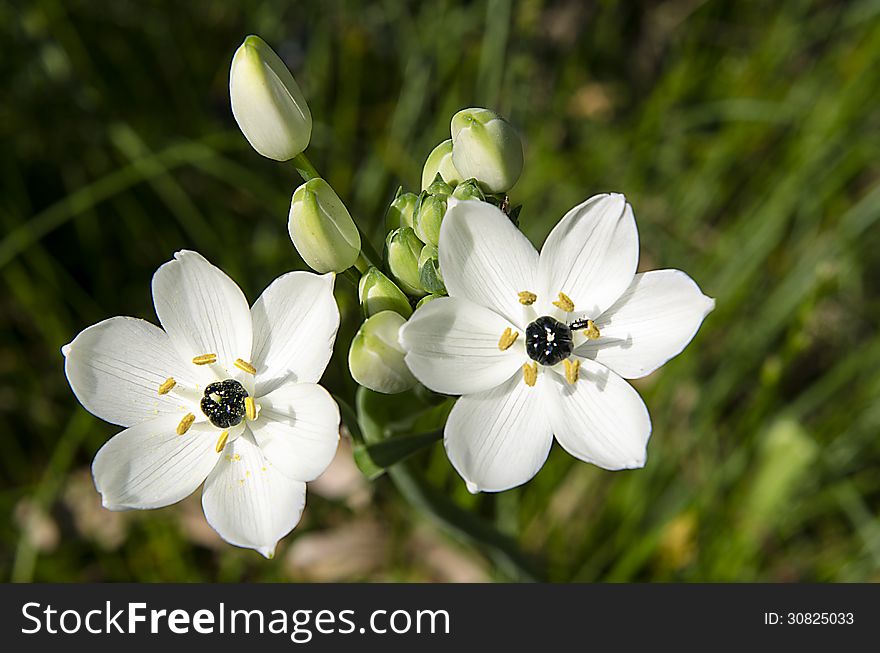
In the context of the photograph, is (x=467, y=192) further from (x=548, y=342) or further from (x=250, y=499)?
(x=250, y=499)

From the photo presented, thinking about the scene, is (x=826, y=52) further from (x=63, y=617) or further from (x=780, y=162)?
(x=63, y=617)

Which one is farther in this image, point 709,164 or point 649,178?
point 649,178

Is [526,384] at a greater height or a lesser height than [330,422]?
greater

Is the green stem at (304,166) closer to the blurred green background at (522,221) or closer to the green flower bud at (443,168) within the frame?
the green flower bud at (443,168)

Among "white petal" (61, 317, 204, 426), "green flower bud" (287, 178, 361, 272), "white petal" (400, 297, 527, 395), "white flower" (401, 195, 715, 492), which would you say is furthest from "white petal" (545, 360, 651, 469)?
"white petal" (61, 317, 204, 426)

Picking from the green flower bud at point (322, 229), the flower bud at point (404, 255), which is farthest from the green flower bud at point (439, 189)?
the green flower bud at point (322, 229)

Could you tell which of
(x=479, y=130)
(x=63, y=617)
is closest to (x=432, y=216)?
(x=479, y=130)
